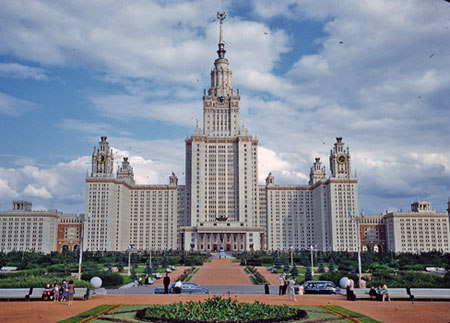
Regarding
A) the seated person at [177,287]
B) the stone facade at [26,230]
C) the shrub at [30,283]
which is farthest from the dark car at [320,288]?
the stone facade at [26,230]

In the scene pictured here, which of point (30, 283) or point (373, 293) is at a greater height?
point (30, 283)

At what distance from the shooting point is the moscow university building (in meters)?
143

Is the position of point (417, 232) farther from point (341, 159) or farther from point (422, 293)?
point (422, 293)

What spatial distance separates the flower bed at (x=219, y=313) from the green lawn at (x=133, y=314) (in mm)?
851

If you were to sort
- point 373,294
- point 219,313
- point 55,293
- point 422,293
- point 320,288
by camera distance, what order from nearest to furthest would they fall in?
point 219,313, point 55,293, point 373,294, point 422,293, point 320,288

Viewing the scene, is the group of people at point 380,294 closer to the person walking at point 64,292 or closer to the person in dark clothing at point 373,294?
the person in dark clothing at point 373,294

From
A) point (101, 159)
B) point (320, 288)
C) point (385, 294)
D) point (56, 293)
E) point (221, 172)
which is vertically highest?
point (101, 159)

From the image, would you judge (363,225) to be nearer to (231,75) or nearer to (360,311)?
(231,75)

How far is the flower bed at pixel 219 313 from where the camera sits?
21.3 meters

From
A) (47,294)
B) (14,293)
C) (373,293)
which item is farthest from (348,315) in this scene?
(14,293)

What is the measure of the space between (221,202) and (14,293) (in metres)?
121

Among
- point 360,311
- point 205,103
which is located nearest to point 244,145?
point 205,103

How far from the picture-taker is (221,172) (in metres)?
152

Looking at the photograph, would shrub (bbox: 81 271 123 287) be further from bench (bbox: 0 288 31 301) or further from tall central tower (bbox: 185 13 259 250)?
tall central tower (bbox: 185 13 259 250)
